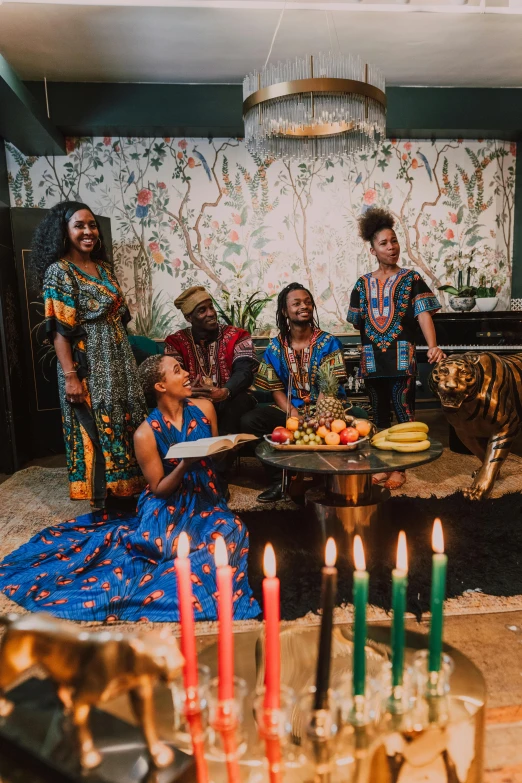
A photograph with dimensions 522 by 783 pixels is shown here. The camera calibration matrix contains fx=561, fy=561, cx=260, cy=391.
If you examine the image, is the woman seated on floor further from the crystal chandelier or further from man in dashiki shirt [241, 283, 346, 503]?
the crystal chandelier

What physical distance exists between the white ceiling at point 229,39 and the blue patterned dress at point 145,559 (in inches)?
122

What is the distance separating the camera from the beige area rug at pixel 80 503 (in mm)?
2289

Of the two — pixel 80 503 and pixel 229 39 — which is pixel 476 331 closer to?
pixel 229 39

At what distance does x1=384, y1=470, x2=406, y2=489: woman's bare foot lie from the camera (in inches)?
148

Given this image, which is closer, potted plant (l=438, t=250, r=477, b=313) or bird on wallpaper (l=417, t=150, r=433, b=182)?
potted plant (l=438, t=250, r=477, b=313)

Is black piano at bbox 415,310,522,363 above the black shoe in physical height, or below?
above

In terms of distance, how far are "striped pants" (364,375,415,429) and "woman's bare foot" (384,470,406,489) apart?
1.24ft

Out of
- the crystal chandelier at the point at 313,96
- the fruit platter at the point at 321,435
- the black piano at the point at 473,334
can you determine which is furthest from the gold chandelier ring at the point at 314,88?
the black piano at the point at 473,334

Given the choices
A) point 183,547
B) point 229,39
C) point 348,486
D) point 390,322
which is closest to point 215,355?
point 390,322

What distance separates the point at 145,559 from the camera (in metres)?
2.53

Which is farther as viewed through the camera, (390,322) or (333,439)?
(390,322)

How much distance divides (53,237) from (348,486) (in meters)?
2.15

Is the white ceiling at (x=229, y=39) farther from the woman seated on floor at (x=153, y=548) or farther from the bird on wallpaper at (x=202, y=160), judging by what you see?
the woman seated on floor at (x=153, y=548)

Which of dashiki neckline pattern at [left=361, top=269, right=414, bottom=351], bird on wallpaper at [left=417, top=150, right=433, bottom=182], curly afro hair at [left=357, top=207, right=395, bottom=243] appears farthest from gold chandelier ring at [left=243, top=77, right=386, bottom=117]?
bird on wallpaper at [left=417, top=150, right=433, bottom=182]
